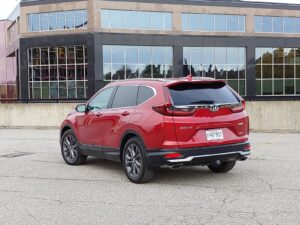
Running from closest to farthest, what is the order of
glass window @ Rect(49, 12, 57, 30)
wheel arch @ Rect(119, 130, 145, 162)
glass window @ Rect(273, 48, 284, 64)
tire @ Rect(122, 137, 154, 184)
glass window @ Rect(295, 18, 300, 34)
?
1. tire @ Rect(122, 137, 154, 184)
2. wheel arch @ Rect(119, 130, 145, 162)
3. glass window @ Rect(49, 12, 57, 30)
4. glass window @ Rect(273, 48, 284, 64)
5. glass window @ Rect(295, 18, 300, 34)

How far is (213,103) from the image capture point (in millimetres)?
7688

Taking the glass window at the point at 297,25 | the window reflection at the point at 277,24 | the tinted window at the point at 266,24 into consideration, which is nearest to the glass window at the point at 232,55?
Answer: the window reflection at the point at 277,24

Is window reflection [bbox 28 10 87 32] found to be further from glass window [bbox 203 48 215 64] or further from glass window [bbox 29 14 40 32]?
glass window [bbox 203 48 215 64]

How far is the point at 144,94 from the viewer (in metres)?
8.01

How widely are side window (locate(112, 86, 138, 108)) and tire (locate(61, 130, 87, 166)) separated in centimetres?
166

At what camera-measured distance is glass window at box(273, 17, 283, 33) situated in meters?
54.8

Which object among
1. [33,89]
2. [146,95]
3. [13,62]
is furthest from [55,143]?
[13,62]

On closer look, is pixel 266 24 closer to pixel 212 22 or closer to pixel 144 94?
pixel 212 22

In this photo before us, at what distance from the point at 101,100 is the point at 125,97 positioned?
907 millimetres

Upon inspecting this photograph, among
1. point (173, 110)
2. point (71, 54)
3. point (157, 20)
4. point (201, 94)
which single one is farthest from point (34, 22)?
point (173, 110)

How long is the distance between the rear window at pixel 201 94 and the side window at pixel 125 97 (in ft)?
2.82

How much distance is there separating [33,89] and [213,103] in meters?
44.3

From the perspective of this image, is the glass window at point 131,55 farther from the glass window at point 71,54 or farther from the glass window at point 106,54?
the glass window at point 71,54

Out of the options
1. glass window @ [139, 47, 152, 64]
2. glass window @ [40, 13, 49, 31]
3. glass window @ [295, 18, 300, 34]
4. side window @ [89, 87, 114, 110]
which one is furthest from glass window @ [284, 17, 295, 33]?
side window @ [89, 87, 114, 110]
